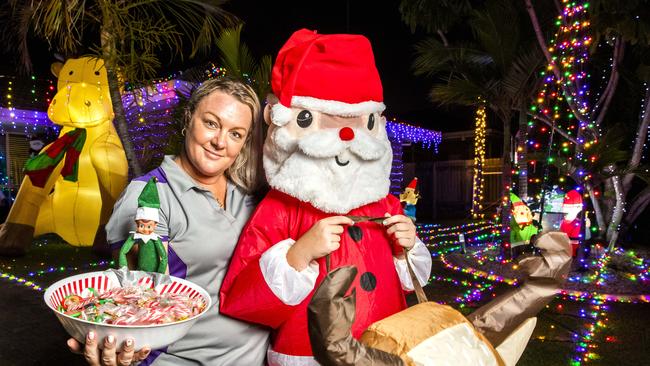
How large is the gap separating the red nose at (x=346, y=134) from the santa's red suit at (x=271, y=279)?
0.30 meters

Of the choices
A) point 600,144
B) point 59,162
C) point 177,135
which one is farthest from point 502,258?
point 59,162

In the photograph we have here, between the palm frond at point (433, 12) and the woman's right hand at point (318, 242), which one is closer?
the woman's right hand at point (318, 242)

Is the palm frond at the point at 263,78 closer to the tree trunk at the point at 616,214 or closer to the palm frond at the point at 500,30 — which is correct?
the palm frond at the point at 500,30

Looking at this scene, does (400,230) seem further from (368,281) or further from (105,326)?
(105,326)

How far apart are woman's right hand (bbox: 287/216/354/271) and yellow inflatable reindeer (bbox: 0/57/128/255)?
6563mm

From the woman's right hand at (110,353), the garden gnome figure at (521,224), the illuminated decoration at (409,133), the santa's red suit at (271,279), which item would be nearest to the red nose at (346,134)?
the santa's red suit at (271,279)

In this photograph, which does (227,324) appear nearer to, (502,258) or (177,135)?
(177,135)

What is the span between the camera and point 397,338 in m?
1.21

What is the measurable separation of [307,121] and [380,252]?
592 millimetres

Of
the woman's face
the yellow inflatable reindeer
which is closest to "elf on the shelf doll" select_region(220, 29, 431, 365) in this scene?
the woman's face

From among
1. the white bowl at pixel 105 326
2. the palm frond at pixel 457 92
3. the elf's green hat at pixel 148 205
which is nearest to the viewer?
the white bowl at pixel 105 326

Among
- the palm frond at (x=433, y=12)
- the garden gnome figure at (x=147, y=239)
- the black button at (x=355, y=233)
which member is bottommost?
the black button at (x=355, y=233)

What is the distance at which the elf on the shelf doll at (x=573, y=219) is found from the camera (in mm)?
6633

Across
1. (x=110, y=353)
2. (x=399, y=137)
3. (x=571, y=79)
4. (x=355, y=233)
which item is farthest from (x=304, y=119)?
(x=399, y=137)
